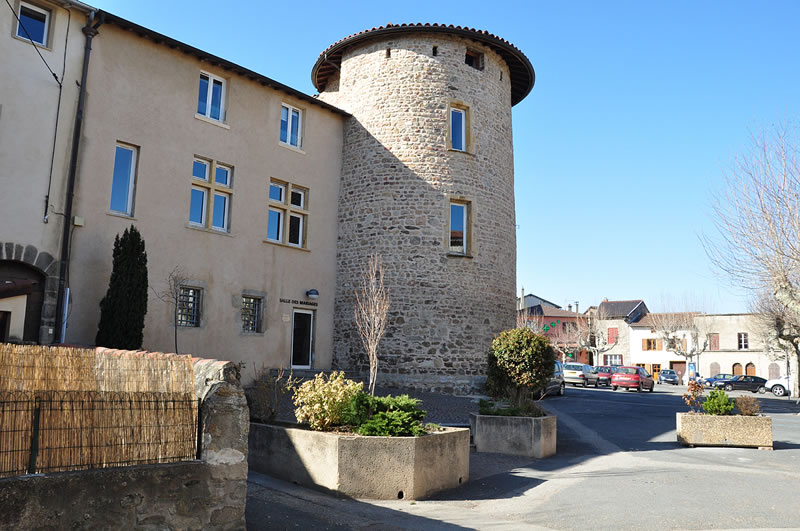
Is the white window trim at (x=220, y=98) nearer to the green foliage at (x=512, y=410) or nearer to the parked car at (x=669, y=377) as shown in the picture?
the green foliage at (x=512, y=410)

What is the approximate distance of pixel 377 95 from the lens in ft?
61.2

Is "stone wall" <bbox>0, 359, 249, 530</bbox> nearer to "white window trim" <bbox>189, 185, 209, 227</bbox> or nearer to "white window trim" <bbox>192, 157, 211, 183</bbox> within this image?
"white window trim" <bbox>189, 185, 209, 227</bbox>

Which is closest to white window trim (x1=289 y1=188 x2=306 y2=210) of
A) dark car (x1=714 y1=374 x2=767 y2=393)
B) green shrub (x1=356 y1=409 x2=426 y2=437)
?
green shrub (x1=356 y1=409 x2=426 y2=437)

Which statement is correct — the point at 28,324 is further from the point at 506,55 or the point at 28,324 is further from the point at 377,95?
the point at 506,55

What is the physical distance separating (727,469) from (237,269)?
37.8 feet

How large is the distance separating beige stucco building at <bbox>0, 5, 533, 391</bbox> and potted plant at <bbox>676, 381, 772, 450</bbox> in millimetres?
6831

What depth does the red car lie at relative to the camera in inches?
1305

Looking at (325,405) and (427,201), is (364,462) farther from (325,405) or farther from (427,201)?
(427,201)

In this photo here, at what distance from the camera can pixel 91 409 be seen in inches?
180

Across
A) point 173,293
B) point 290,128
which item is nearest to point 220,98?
point 290,128

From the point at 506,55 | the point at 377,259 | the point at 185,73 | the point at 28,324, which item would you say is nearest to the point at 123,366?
the point at 28,324

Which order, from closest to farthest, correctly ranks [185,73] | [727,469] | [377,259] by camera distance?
[727,469] → [185,73] → [377,259]

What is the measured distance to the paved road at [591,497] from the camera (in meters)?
6.36

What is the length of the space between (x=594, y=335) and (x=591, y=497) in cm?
5227
